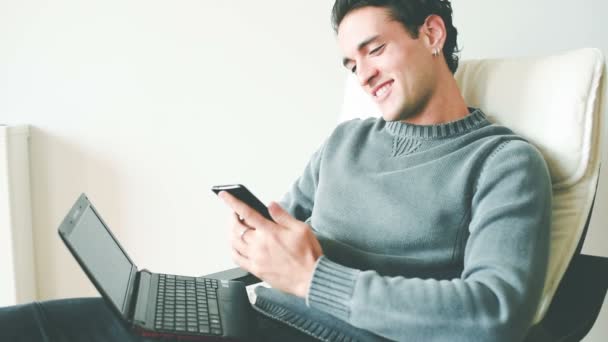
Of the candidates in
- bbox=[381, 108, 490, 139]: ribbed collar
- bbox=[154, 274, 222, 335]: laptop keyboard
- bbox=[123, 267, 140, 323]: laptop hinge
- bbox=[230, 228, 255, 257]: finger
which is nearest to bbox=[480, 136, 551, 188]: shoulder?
bbox=[381, 108, 490, 139]: ribbed collar

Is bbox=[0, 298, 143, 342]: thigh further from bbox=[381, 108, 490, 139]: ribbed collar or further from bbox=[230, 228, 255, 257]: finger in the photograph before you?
bbox=[381, 108, 490, 139]: ribbed collar

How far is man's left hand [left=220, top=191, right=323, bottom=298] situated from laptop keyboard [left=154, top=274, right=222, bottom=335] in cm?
10

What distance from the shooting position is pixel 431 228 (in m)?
0.92

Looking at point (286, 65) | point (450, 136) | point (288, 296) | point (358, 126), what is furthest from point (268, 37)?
point (288, 296)

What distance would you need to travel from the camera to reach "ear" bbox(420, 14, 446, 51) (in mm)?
1083

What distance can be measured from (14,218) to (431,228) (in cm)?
146

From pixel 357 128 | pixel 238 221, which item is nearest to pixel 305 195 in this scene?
pixel 357 128

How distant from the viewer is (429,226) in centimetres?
92

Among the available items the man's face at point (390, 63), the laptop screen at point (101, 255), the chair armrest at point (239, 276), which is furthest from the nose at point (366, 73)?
the laptop screen at point (101, 255)

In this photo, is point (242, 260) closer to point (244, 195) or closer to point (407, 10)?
point (244, 195)

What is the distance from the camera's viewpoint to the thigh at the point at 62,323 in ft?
2.89

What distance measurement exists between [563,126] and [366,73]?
0.38 meters

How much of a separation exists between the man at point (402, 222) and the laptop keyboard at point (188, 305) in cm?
9

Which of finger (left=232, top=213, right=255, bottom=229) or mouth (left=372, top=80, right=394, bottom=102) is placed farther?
mouth (left=372, top=80, right=394, bottom=102)
